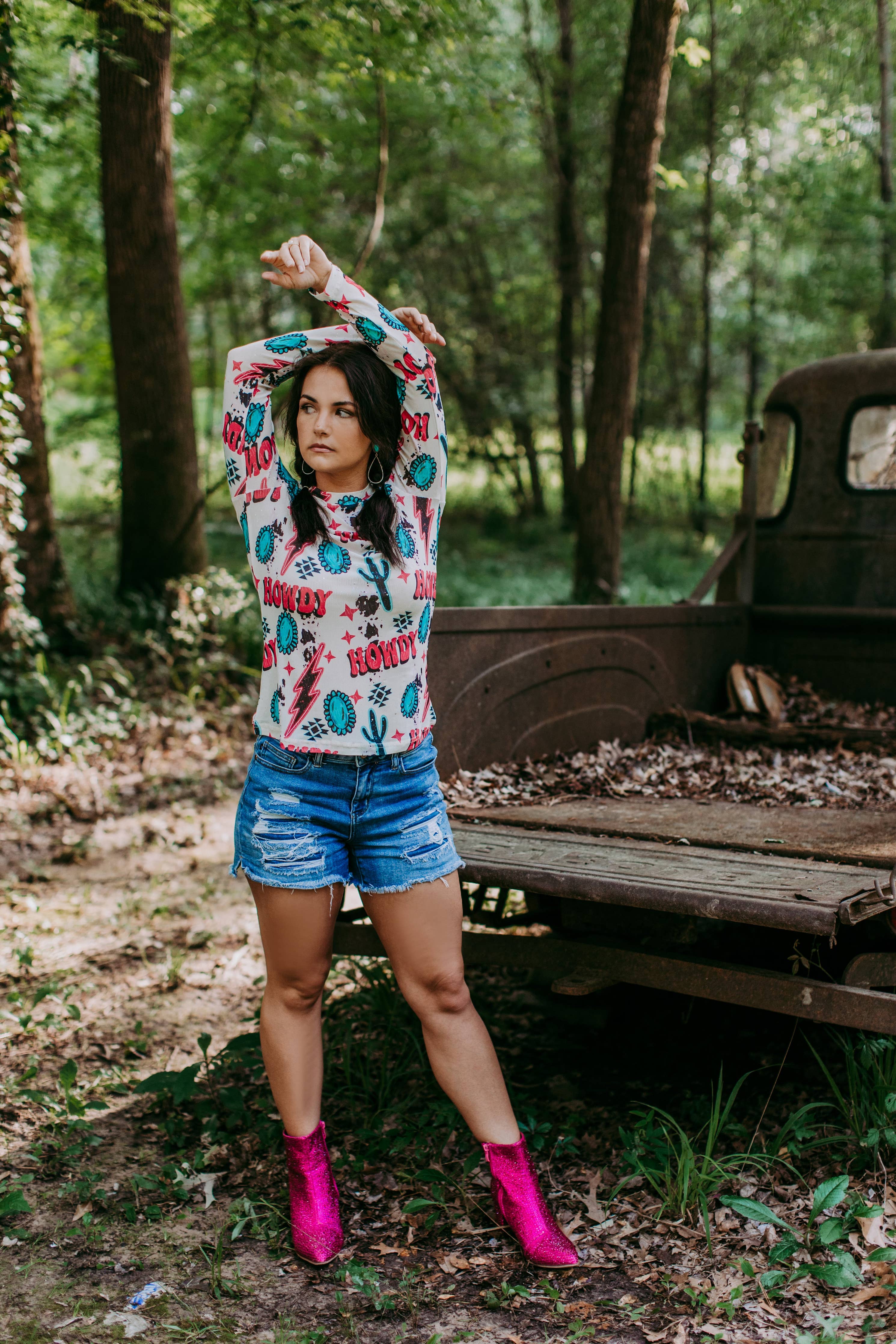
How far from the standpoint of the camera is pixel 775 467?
5.00 meters

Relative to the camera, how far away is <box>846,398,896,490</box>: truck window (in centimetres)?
470

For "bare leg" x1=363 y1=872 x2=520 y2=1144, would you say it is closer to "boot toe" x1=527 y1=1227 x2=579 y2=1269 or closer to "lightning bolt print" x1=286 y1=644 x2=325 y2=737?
"boot toe" x1=527 y1=1227 x2=579 y2=1269

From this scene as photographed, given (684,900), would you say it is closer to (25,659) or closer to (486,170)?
(25,659)

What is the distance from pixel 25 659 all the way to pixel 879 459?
184 inches

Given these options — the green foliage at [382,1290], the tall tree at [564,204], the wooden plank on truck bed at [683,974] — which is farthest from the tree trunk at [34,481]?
the tall tree at [564,204]

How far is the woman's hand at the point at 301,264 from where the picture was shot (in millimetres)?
2152

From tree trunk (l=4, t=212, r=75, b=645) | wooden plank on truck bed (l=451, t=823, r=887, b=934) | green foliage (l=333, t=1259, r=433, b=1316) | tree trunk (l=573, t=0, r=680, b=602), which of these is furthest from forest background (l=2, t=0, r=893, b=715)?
green foliage (l=333, t=1259, r=433, b=1316)

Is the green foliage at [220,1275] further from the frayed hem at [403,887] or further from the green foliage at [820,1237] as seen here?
the green foliage at [820,1237]

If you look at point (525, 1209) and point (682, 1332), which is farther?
point (525, 1209)

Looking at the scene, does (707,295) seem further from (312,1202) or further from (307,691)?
(312,1202)

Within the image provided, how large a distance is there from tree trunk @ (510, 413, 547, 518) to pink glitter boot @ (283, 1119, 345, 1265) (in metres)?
14.8

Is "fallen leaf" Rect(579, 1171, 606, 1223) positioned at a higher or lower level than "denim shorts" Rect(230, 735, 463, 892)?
lower

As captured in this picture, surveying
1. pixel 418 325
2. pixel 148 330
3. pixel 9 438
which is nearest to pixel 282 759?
pixel 418 325

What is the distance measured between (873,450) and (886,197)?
12.5 meters
